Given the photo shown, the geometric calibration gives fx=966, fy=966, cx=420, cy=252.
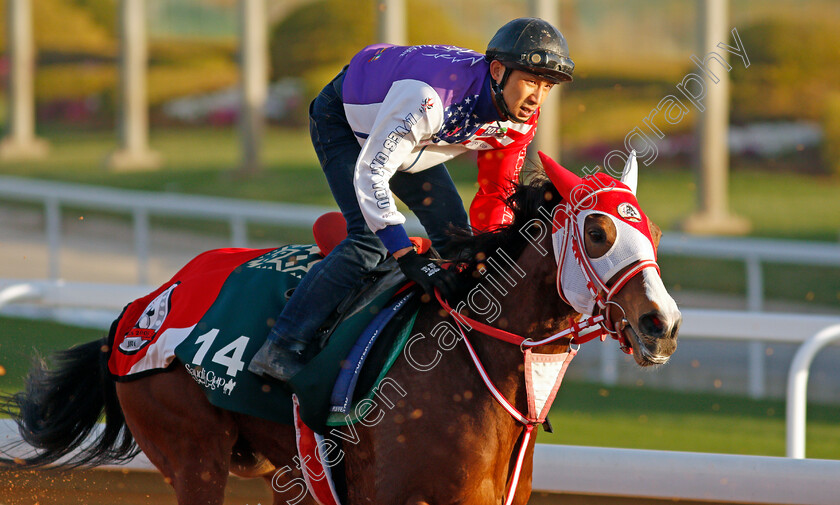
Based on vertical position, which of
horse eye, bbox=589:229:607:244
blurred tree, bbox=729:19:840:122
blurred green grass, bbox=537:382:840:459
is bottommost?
blurred green grass, bbox=537:382:840:459

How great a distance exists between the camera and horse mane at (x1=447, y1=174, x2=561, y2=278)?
245cm

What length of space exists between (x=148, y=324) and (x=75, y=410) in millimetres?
460

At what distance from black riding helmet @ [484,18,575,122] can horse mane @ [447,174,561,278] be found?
227 millimetres

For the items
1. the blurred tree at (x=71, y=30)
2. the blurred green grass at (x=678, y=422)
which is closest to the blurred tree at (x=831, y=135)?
the blurred green grass at (x=678, y=422)

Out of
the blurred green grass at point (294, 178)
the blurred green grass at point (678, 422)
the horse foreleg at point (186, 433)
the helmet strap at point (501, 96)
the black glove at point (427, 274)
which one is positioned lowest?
the blurred green grass at point (678, 422)

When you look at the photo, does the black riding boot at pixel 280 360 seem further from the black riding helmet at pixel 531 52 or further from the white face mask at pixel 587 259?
the black riding helmet at pixel 531 52

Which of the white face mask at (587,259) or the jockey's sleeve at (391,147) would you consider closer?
the white face mask at (587,259)

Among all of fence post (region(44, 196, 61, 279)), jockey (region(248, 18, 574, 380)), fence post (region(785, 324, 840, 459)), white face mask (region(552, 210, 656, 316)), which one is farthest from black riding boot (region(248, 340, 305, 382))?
fence post (region(44, 196, 61, 279))

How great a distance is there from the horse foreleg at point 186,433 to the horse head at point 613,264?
1.11 m

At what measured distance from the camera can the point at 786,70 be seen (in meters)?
15.4

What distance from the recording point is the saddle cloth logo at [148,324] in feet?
9.45

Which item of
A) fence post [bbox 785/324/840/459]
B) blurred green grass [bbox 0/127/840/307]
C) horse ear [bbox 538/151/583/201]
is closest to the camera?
horse ear [bbox 538/151/583/201]

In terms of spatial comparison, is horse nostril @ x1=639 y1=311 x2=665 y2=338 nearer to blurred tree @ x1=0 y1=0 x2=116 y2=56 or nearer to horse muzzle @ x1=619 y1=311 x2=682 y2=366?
horse muzzle @ x1=619 y1=311 x2=682 y2=366

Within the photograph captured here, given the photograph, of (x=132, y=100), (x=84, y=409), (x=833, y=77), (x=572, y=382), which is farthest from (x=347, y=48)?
(x=84, y=409)
